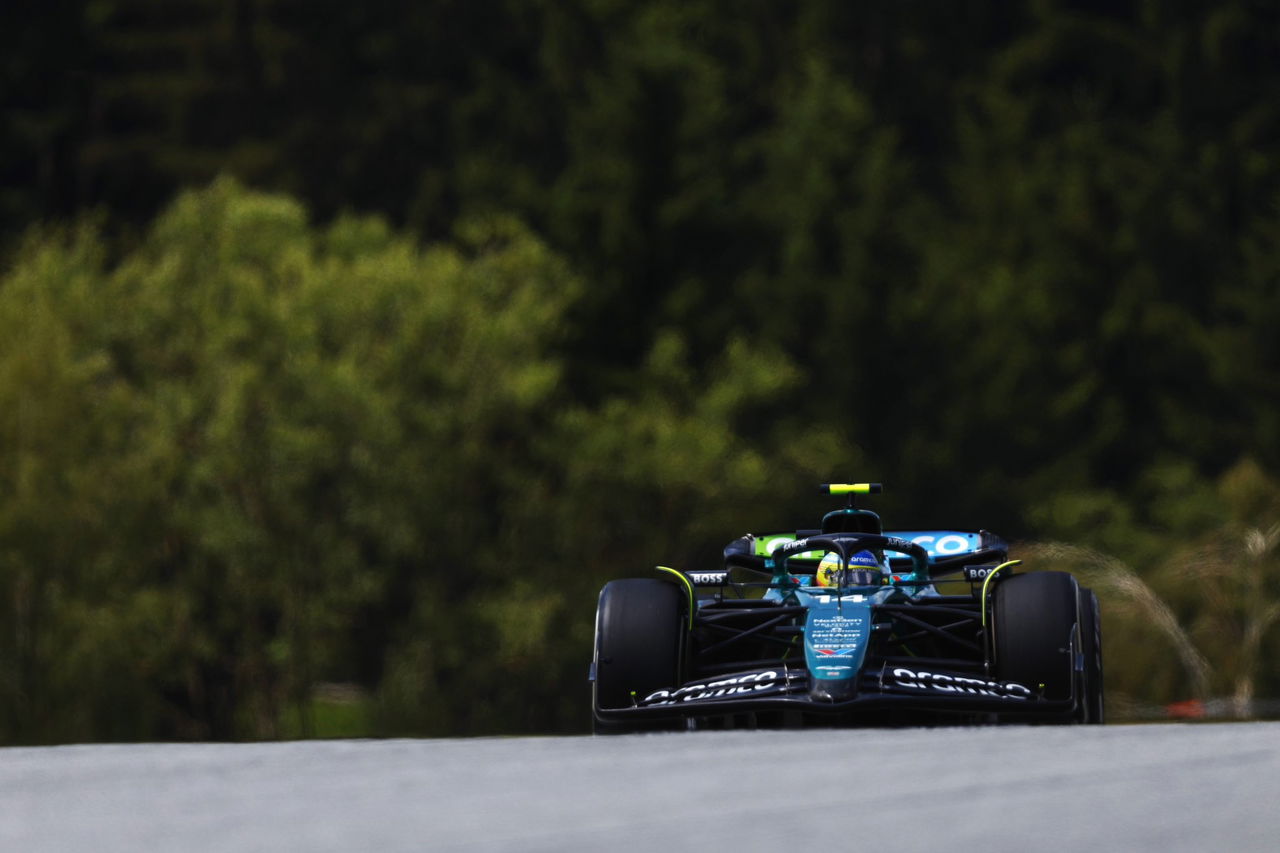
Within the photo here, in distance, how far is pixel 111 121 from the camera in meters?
65.7

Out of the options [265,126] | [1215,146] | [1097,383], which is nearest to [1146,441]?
[1097,383]

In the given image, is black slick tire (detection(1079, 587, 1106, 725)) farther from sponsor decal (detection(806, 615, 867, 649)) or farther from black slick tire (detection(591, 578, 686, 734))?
black slick tire (detection(591, 578, 686, 734))

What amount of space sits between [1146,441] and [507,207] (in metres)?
14.4

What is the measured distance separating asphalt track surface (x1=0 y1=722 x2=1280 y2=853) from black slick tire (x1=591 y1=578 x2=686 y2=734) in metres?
3.93

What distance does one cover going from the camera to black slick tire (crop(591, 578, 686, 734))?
41.9 ft

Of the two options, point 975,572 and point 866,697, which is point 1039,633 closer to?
point 866,697

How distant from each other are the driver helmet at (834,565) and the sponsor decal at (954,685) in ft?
4.52

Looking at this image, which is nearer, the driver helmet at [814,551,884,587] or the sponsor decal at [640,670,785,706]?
the sponsor decal at [640,670,785,706]

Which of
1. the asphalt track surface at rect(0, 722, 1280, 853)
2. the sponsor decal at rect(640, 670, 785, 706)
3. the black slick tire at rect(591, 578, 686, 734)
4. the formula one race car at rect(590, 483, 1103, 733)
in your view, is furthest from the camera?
Answer: the black slick tire at rect(591, 578, 686, 734)

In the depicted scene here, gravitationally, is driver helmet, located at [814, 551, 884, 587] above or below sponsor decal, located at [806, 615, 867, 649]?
above

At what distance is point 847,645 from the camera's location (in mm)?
11992

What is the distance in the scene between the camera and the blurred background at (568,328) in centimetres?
4062

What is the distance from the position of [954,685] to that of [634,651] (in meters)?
1.70

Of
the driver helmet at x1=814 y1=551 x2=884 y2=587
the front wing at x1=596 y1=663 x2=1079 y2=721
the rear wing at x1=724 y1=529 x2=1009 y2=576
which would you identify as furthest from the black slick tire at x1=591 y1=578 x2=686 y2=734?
the rear wing at x1=724 y1=529 x2=1009 y2=576
